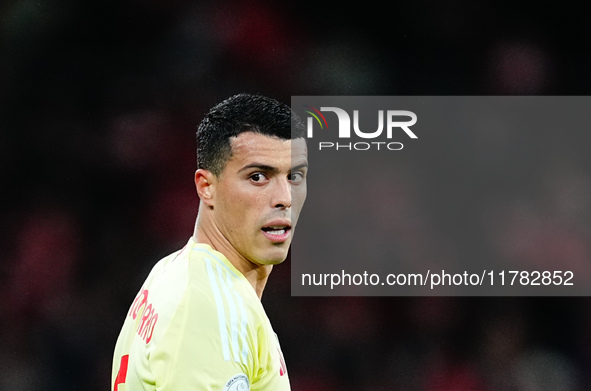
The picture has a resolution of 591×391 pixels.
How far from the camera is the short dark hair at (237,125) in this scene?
2.16 m

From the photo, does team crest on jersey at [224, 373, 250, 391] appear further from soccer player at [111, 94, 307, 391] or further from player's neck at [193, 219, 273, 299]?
player's neck at [193, 219, 273, 299]

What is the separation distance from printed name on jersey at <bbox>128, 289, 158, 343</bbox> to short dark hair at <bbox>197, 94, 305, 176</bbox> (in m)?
0.42

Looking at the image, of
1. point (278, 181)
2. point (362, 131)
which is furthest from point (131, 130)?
point (278, 181)

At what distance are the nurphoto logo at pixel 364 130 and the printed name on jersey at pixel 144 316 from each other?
7.05 ft

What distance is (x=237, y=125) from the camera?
216 cm

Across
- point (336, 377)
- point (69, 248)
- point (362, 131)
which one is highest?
point (362, 131)

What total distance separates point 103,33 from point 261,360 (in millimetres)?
2798

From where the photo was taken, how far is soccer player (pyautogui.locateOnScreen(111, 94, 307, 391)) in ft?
6.01

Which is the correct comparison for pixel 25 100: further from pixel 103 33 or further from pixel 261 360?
pixel 261 360

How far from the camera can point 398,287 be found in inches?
175

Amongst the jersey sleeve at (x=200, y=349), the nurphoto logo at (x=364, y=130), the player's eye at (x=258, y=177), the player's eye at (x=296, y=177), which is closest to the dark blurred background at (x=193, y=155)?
the nurphoto logo at (x=364, y=130)

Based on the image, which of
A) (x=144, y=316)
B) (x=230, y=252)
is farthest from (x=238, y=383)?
(x=230, y=252)

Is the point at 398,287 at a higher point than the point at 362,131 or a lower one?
lower

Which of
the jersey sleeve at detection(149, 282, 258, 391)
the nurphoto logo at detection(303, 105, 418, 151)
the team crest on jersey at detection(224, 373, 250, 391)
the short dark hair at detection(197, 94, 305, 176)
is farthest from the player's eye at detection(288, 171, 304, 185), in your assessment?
the nurphoto logo at detection(303, 105, 418, 151)
